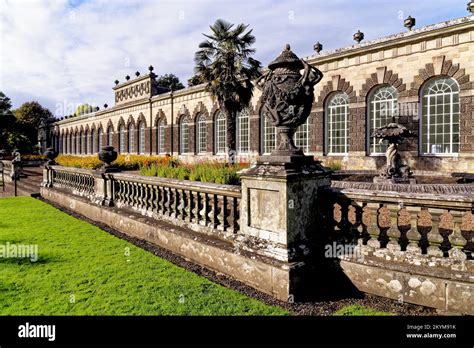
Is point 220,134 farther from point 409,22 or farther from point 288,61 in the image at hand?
point 288,61

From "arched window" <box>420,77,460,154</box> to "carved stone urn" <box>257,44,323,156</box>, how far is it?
11.8 meters

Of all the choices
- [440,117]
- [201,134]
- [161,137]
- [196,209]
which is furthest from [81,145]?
[196,209]

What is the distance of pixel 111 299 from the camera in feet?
12.9

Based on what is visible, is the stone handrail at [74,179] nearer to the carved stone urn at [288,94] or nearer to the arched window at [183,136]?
the carved stone urn at [288,94]

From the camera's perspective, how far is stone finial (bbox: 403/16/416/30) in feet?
Answer: 46.6

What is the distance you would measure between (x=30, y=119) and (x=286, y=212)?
6536cm

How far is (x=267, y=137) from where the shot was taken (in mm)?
20891

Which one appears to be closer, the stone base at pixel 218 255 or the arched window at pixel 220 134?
the stone base at pixel 218 255

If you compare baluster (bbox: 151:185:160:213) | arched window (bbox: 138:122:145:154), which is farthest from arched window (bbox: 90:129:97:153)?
baluster (bbox: 151:185:160:213)

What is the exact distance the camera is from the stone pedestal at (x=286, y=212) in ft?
13.1

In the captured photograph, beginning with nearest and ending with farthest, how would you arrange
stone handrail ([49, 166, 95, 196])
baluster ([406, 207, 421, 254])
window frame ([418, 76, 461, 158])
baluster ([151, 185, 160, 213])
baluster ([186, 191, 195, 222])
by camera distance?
baluster ([406, 207, 421, 254]), baluster ([186, 191, 195, 222]), baluster ([151, 185, 160, 213]), stone handrail ([49, 166, 95, 196]), window frame ([418, 76, 461, 158])

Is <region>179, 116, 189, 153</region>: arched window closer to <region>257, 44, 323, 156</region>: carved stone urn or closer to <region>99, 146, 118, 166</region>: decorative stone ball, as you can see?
<region>99, 146, 118, 166</region>: decorative stone ball

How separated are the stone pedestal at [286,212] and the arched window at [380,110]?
12.4 meters

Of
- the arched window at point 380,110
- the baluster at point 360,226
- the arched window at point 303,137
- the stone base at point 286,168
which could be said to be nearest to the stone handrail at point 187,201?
the stone base at point 286,168
